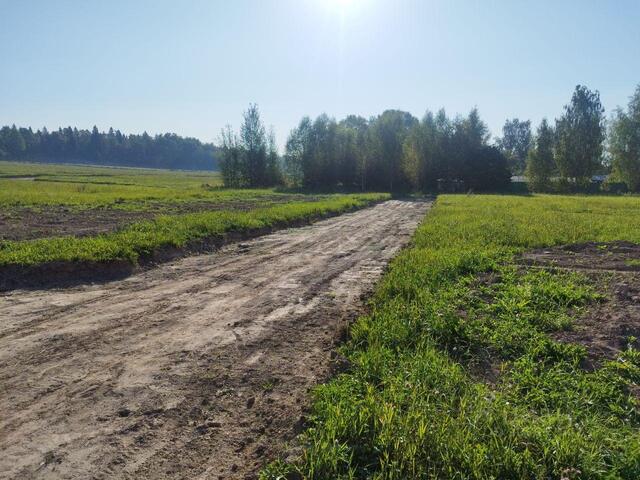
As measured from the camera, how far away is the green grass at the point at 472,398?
3.05 meters

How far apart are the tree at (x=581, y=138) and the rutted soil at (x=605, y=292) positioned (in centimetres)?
6024

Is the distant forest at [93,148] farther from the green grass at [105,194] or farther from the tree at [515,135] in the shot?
the green grass at [105,194]

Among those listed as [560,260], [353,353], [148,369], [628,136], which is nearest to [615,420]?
[353,353]

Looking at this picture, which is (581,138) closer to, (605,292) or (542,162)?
(542,162)

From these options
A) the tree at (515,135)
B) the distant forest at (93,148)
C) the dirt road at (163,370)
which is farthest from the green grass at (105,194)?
the distant forest at (93,148)

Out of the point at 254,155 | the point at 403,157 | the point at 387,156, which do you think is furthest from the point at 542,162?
the point at 254,155

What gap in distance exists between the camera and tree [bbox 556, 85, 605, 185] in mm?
63500

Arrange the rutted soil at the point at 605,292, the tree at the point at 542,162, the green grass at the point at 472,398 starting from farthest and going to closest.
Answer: the tree at the point at 542,162 < the rutted soil at the point at 605,292 < the green grass at the point at 472,398

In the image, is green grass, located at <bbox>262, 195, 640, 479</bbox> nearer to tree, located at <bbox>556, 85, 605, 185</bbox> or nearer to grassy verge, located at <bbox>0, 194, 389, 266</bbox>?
grassy verge, located at <bbox>0, 194, 389, 266</bbox>

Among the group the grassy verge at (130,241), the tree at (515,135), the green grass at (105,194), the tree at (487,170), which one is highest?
the tree at (515,135)

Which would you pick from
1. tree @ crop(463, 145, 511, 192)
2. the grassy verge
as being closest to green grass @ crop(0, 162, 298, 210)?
the grassy verge

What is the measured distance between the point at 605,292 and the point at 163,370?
6.93 metres

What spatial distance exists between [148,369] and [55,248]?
647 cm

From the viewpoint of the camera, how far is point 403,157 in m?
63.0
